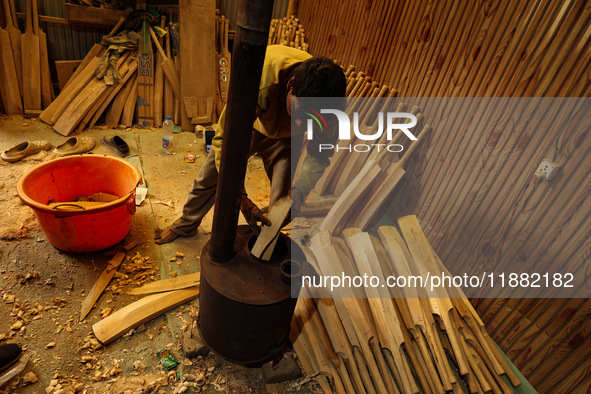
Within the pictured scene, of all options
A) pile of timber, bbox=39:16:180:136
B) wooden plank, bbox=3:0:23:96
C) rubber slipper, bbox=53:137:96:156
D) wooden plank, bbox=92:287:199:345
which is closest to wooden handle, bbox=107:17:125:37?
pile of timber, bbox=39:16:180:136

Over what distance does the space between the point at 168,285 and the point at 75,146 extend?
288cm

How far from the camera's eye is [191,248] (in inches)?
134

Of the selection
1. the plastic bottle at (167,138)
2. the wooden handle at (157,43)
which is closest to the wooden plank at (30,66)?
the wooden handle at (157,43)

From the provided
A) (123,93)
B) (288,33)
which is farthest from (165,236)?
(288,33)

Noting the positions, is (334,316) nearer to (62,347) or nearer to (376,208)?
(376,208)

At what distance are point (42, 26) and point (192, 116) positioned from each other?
101 inches

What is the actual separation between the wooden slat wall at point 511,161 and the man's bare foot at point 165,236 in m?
2.63

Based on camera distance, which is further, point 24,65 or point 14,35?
point 24,65

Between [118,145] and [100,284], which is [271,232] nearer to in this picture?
[100,284]

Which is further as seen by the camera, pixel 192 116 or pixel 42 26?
pixel 192 116

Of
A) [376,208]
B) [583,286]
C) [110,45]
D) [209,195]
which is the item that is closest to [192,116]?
[110,45]

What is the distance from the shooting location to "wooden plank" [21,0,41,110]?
4.95 m

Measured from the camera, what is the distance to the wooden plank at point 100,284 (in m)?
2.67

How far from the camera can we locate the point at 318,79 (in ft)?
5.84
